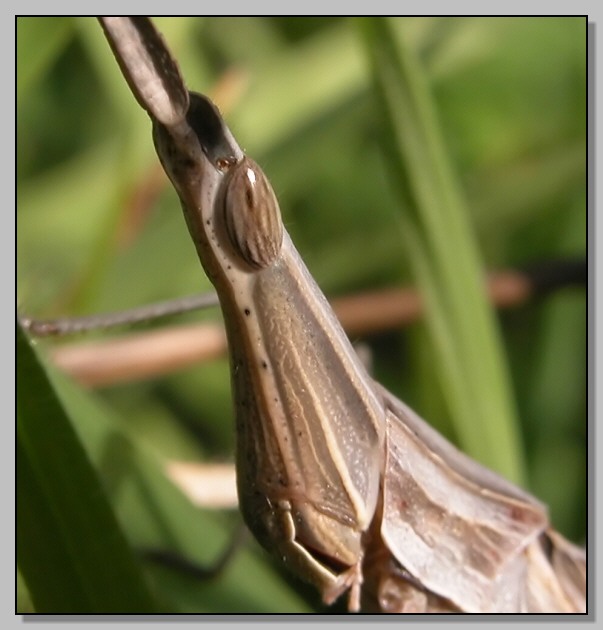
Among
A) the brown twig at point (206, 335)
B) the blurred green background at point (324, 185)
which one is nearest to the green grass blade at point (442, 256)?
the blurred green background at point (324, 185)

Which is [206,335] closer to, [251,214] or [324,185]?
[324,185]

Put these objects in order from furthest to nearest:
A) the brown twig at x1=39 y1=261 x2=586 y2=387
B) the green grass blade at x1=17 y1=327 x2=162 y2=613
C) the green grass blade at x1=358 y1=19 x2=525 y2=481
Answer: the brown twig at x1=39 y1=261 x2=586 y2=387, the green grass blade at x1=358 y1=19 x2=525 y2=481, the green grass blade at x1=17 y1=327 x2=162 y2=613

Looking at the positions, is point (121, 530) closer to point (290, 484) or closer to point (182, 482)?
point (290, 484)

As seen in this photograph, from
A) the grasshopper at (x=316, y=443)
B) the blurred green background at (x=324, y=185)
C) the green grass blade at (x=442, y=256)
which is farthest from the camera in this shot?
the blurred green background at (x=324, y=185)

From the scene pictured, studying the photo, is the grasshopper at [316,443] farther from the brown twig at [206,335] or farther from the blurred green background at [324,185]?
the brown twig at [206,335]

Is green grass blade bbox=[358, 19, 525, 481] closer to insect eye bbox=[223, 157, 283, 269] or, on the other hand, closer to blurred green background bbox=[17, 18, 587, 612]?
blurred green background bbox=[17, 18, 587, 612]

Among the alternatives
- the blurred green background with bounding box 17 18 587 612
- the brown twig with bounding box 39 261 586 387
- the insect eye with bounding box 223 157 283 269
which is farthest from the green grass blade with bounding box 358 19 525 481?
the insect eye with bounding box 223 157 283 269

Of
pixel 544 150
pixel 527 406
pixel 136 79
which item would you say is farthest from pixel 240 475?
pixel 544 150
